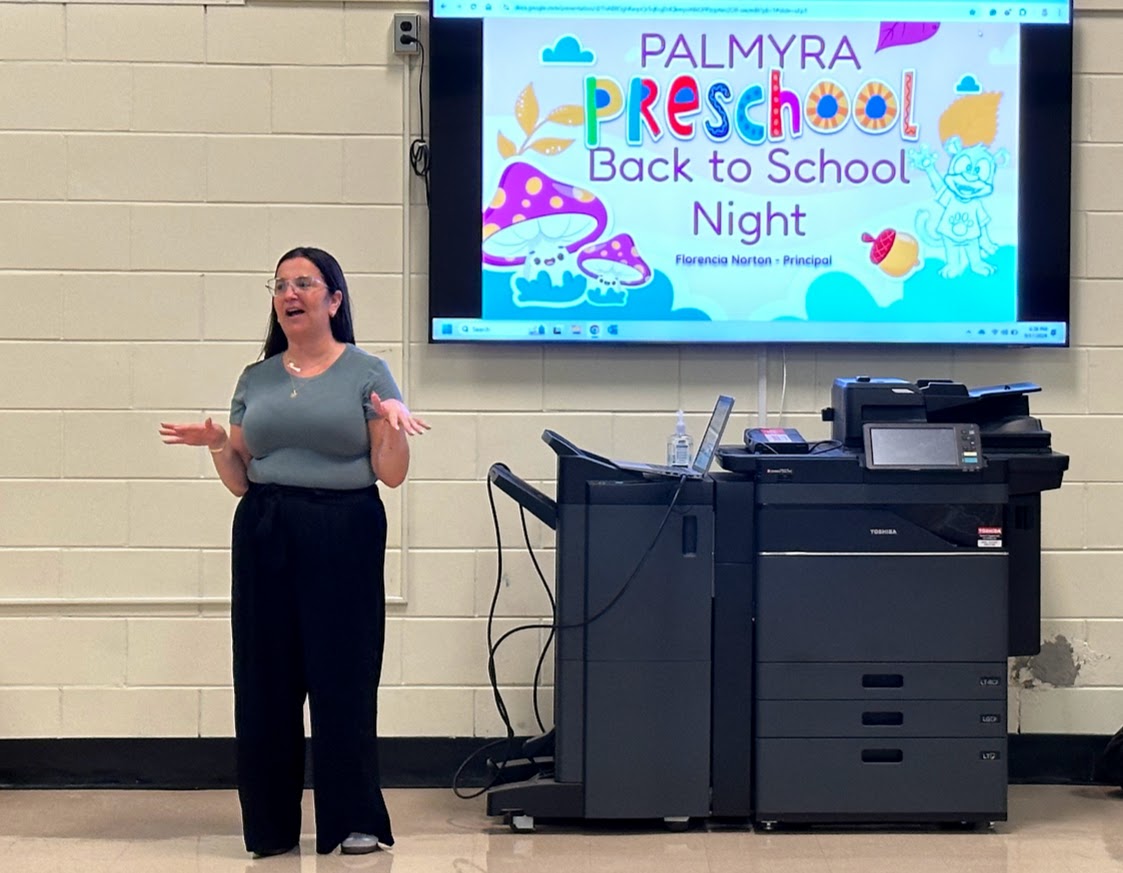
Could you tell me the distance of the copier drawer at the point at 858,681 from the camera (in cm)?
378

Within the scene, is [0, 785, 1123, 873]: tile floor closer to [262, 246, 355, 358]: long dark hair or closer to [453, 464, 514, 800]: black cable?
[453, 464, 514, 800]: black cable

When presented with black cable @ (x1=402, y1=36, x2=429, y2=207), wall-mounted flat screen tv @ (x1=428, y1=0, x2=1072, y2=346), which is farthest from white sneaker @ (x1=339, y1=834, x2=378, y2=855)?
black cable @ (x1=402, y1=36, x2=429, y2=207)

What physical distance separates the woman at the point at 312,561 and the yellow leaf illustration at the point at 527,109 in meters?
0.92

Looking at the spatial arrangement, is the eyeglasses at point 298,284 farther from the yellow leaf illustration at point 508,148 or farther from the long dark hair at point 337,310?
the yellow leaf illustration at point 508,148

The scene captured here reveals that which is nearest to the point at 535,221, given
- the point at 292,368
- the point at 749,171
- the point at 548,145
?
the point at 548,145

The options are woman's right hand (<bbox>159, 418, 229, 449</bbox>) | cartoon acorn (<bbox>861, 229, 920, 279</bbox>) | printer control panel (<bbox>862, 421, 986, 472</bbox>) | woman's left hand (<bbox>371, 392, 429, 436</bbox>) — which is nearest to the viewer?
woman's left hand (<bbox>371, 392, 429, 436</bbox>)

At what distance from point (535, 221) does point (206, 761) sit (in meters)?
1.85

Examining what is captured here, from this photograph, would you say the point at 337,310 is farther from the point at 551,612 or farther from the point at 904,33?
the point at 904,33

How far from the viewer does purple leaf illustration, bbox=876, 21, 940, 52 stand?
168 inches

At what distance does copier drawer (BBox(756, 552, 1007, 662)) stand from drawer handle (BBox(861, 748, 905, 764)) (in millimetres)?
235

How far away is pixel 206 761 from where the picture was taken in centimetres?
435

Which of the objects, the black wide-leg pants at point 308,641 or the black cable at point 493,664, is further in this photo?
the black cable at point 493,664

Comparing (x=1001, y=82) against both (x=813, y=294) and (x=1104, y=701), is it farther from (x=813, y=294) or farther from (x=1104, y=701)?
(x=1104, y=701)

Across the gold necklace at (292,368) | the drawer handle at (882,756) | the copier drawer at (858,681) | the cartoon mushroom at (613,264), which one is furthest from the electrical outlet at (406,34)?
the drawer handle at (882,756)
